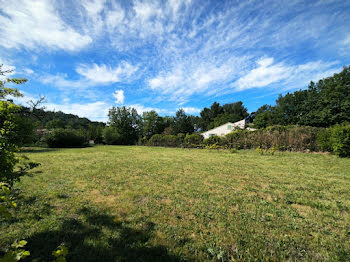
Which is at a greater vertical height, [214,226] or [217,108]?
[217,108]

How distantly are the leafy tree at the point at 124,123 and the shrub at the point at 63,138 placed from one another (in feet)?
34.8

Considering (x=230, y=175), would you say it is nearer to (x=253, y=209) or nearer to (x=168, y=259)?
(x=253, y=209)

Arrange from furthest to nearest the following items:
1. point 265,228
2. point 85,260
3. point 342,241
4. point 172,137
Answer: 1. point 172,137
2. point 265,228
3. point 342,241
4. point 85,260

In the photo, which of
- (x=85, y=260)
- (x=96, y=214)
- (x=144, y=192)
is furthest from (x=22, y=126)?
(x=144, y=192)

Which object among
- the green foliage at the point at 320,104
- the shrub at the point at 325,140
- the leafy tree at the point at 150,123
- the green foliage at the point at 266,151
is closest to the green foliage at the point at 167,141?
the green foliage at the point at 266,151

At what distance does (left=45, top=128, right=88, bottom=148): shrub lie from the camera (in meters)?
21.4

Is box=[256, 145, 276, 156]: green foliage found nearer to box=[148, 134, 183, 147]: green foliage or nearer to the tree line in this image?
box=[148, 134, 183, 147]: green foliage

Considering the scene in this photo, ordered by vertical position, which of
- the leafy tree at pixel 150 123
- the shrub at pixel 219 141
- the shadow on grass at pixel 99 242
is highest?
the leafy tree at pixel 150 123

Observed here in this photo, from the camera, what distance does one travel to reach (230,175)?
5.48 metres

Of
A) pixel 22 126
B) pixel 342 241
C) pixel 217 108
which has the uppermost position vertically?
pixel 217 108

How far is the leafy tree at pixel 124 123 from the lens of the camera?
35.0 meters

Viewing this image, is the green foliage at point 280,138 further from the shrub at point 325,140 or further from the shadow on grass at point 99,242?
the shadow on grass at point 99,242

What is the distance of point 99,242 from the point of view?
2141 millimetres

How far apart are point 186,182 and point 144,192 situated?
4.75 feet
